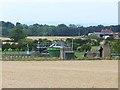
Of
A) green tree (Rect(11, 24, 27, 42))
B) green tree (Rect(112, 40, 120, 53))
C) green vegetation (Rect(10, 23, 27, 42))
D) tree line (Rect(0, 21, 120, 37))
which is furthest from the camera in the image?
tree line (Rect(0, 21, 120, 37))

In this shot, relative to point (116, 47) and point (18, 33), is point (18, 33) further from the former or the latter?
point (116, 47)

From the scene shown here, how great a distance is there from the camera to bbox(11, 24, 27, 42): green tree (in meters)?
40.1

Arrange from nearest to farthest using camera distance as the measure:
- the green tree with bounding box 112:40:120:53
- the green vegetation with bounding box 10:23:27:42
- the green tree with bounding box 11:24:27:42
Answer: the green tree with bounding box 112:40:120:53 < the green vegetation with bounding box 10:23:27:42 < the green tree with bounding box 11:24:27:42

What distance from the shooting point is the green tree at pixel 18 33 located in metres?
40.1

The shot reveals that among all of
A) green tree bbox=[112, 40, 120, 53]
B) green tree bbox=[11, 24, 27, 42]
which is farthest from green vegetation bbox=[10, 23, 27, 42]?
green tree bbox=[112, 40, 120, 53]

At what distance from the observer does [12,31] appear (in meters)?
39.1

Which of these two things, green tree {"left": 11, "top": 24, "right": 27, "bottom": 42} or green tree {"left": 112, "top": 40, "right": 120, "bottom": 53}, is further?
green tree {"left": 11, "top": 24, "right": 27, "bottom": 42}

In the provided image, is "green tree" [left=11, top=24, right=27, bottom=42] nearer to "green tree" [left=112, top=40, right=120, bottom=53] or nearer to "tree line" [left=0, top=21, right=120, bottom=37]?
"tree line" [left=0, top=21, right=120, bottom=37]

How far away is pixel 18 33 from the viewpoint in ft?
139

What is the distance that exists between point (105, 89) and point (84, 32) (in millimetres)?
43472

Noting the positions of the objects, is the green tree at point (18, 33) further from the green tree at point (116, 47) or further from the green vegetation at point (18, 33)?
the green tree at point (116, 47)

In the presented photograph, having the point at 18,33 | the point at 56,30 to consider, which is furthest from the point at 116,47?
the point at 56,30

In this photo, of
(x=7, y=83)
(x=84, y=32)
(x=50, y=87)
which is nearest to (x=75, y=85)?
(x=50, y=87)

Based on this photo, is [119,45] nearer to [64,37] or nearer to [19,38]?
[19,38]
